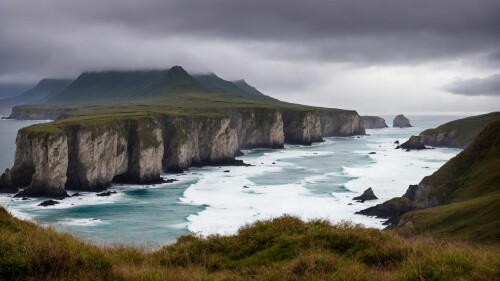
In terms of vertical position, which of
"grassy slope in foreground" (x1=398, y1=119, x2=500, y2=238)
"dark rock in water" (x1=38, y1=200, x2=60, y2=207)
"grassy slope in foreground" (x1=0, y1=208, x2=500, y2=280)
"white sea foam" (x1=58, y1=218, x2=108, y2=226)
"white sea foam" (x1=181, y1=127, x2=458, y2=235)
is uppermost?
"grassy slope in foreground" (x1=0, y1=208, x2=500, y2=280)

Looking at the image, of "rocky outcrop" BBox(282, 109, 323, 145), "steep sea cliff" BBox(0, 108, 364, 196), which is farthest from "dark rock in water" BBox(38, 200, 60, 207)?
"rocky outcrop" BBox(282, 109, 323, 145)

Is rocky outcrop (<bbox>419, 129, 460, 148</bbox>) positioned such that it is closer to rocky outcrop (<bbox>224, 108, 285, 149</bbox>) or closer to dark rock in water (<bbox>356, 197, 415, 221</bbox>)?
rocky outcrop (<bbox>224, 108, 285, 149</bbox>)

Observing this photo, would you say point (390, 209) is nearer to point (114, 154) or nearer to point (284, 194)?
point (284, 194)

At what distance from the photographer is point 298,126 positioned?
188875 mm

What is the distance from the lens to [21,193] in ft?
247

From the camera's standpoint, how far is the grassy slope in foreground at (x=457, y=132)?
172 metres

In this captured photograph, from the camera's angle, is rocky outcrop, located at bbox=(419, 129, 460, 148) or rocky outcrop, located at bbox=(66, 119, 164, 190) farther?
rocky outcrop, located at bbox=(419, 129, 460, 148)

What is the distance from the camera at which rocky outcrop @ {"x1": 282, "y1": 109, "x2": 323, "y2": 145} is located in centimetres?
18750

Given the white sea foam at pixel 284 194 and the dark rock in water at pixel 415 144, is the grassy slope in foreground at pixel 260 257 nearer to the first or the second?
the white sea foam at pixel 284 194

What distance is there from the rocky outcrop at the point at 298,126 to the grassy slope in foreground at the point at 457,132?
157ft

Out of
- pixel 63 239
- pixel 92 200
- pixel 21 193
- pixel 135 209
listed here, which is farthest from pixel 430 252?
pixel 21 193

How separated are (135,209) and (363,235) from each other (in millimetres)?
59770

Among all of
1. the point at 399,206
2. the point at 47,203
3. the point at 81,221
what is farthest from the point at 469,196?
the point at 47,203

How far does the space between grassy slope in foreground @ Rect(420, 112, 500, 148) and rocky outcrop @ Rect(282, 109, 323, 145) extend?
4800 centimetres
